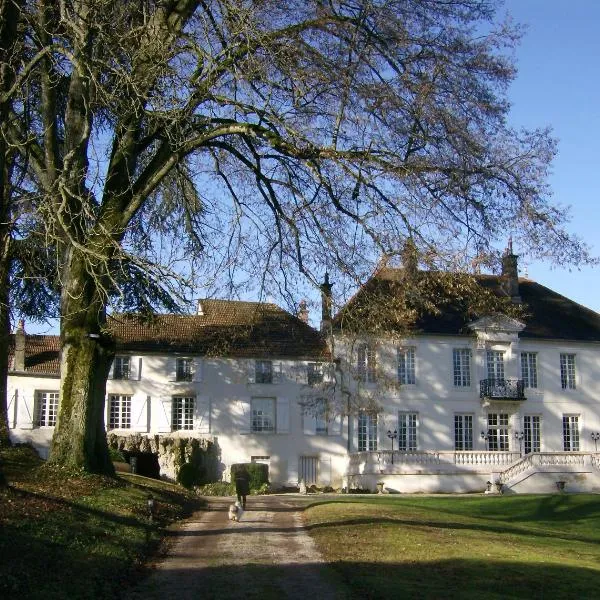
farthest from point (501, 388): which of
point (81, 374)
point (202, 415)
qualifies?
point (81, 374)

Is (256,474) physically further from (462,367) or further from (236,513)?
(236,513)

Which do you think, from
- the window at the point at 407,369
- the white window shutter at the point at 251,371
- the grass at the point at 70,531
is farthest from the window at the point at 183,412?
the grass at the point at 70,531

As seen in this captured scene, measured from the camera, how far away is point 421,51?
15.9m

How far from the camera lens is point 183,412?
1570 inches

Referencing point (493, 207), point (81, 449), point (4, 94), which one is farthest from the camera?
point (81, 449)

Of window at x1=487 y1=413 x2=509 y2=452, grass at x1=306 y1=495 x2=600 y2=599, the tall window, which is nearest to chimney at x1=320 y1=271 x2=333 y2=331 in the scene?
grass at x1=306 y1=495 x2=600 y2=599

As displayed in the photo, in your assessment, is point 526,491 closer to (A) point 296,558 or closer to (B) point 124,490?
(B) point 124,490

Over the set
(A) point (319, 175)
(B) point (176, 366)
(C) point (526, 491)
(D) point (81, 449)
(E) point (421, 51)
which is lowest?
(C) point (526, 491)

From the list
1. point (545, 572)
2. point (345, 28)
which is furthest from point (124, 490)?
point (345, 28)

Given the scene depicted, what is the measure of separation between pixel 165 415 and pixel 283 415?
17.7 ft

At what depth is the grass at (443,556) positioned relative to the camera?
1095 cm

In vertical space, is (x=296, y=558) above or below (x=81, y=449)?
below

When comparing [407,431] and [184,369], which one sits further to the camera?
[407,431]

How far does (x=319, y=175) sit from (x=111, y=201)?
4412mm
